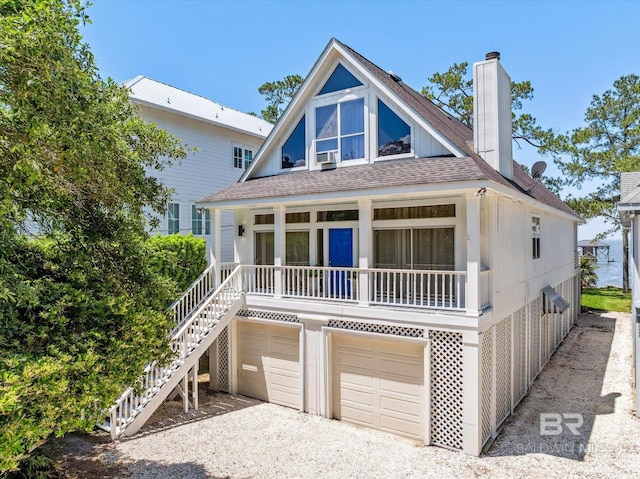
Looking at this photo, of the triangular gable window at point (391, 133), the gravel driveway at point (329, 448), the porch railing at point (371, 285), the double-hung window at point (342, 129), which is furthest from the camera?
the double-hung window at point (342, 129)

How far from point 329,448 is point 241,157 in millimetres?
14847

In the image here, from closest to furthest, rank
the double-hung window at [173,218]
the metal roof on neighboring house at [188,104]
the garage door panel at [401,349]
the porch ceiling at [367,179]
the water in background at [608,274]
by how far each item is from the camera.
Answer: the porch ceiling at [367,179] < the garage door panel at [401,349] < the metal roof on neighboring house at [188,104] < the double-hung window at [173,218] < the water in background at [608,274]

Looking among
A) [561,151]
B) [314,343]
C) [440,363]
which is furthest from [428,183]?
[561,151]

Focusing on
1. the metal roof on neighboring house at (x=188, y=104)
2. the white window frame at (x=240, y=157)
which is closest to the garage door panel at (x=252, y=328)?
the metal roof on neighboring house at (x=188, y=104)

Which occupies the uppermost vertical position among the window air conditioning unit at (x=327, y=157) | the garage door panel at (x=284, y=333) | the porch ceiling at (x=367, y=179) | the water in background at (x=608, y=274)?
the window air conditioning unit at (x=327, y=157)

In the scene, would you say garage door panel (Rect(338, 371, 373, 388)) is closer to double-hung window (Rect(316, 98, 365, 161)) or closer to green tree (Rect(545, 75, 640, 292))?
double-hung window (Rect(316, 98, 365, 161))

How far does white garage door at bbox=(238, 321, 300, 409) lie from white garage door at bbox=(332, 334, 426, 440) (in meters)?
1.34

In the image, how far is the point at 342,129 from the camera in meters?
11.7

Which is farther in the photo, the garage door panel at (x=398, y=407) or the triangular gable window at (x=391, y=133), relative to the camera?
the triangular gable window at (x=391, y=133)

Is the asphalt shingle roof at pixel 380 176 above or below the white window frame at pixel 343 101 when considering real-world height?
below

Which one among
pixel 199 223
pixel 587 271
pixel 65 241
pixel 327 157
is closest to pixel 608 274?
pixel 587 271

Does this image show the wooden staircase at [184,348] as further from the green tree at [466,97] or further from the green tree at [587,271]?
the green tree at [587,271]

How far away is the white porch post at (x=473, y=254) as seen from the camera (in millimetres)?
8422

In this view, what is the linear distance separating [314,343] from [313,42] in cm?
1202
